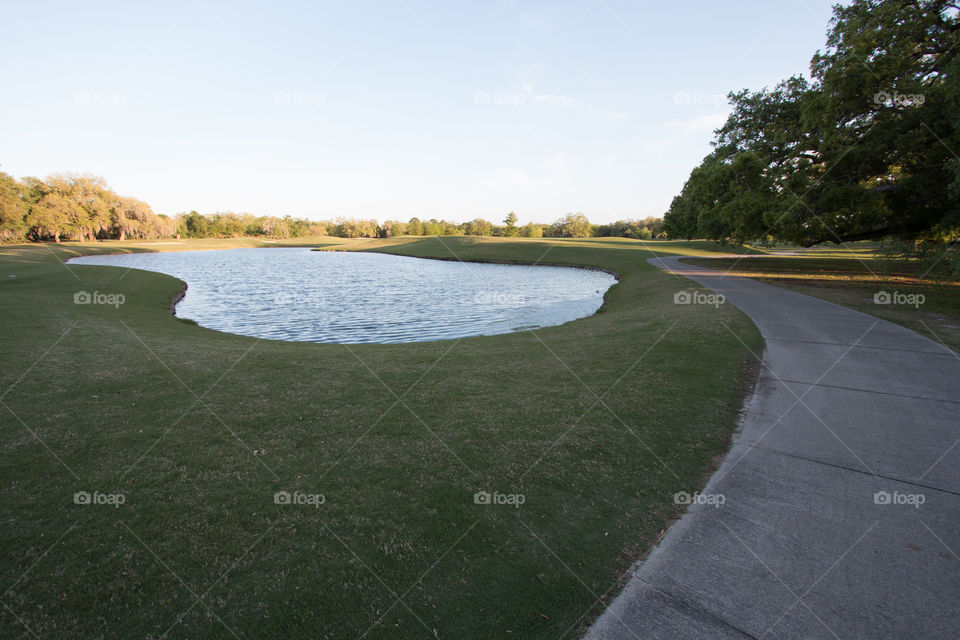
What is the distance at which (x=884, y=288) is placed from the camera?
1916 cm

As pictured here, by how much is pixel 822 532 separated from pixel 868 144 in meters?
21.7

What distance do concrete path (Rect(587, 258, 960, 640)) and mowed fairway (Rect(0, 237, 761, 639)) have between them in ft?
1.21

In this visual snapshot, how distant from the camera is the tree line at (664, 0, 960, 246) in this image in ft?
52.1

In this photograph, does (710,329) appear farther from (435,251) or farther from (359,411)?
(435,251)

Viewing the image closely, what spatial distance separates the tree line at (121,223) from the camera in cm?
7147

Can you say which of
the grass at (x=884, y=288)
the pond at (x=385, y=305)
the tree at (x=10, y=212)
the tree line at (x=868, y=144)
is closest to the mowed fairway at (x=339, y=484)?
the pond at (x=385, y=305)

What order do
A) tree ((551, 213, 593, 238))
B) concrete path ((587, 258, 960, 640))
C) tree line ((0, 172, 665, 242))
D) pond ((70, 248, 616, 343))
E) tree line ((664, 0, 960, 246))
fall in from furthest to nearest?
tree ((551, 213, 593, 238)) → tree line ((0, 172, 665, 242)) → pond ((70, 248, 616, 343)) → tree line ((664, 0, 960, 246)) → concrete path ((587, 258, 960, 640))

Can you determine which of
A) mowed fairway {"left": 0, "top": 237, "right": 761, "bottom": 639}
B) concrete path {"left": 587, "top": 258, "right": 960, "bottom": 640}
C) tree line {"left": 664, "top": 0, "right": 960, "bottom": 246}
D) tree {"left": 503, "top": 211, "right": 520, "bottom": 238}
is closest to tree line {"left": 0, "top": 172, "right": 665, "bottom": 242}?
tree {"left": 503, "top": 211, "right": 520, "bottom": 238}

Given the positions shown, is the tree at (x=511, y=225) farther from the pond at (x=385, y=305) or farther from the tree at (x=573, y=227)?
the pond at (x=385, y=305)

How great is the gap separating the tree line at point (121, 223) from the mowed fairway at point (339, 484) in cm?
8603

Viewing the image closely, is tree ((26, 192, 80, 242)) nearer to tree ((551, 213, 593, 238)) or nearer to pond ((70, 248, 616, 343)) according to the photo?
pond ((70, 248, 616, 343))

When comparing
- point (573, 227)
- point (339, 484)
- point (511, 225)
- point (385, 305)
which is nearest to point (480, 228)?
point (511, 225)

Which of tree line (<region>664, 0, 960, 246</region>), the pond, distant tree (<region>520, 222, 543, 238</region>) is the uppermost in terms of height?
distant tree (<region>520, 222, 543, 238</region>)

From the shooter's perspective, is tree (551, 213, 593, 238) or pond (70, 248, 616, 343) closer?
pond (70, 248, 616, 343)
